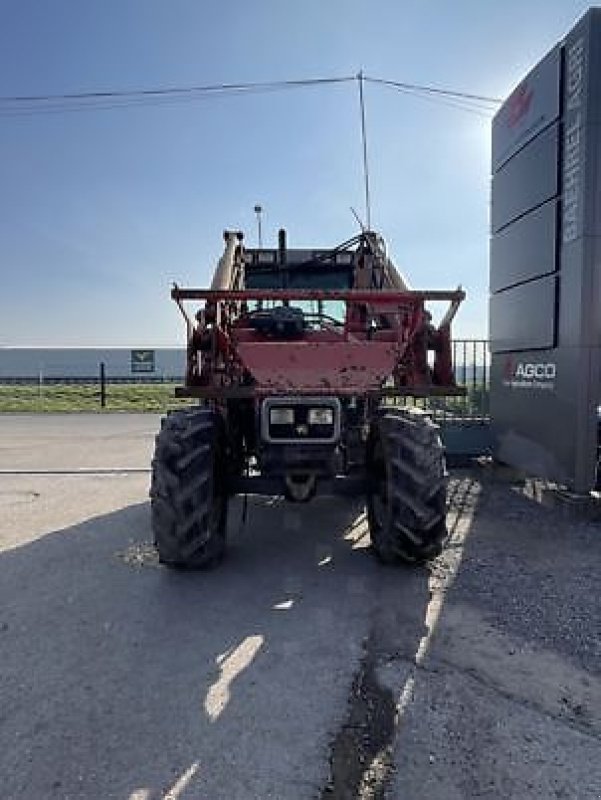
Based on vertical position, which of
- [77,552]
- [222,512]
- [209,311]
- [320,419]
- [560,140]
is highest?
[560,140]

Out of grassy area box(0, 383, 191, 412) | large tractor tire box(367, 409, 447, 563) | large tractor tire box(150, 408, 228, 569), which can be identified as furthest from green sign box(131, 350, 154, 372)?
large tractor tire box(367, 409, 447, 563)

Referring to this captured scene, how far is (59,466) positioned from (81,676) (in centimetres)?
710

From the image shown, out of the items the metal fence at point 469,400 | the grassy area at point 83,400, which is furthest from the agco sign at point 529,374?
the grassy area at point 83,400

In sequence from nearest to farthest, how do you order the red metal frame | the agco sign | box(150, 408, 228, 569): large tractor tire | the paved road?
the paved road, box(150, 408, 228, 569): large tractor tire, the red metal frame, the agco sign

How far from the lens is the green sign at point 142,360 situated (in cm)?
3131

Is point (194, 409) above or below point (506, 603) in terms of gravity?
above

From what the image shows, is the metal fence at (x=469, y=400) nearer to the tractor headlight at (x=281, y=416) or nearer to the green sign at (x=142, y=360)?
the tractor headlight at (x=281, y=416)

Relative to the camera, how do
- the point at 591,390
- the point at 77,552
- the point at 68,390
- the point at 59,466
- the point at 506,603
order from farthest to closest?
the point at 68,390, the point at 59,466, the point at 591,390, the point at 77,552, the point at 506,603

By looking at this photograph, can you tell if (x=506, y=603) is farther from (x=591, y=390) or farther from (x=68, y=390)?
(x=68, y=390)

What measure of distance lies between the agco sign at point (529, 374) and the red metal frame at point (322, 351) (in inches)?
69.3

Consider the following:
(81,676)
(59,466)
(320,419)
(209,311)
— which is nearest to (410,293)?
(320,419)

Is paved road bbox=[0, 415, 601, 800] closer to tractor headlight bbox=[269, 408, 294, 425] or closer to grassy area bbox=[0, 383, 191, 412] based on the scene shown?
A: tractor headlight bbox=[269, 408, 294, 425]

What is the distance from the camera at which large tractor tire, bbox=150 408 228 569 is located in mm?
4141

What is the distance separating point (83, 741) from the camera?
2.46 m
